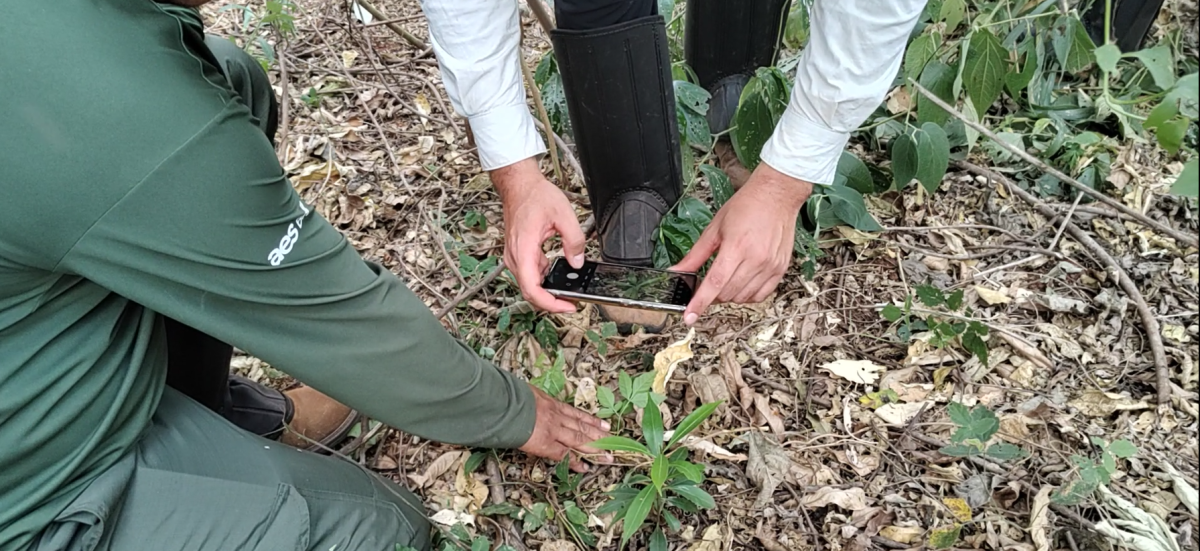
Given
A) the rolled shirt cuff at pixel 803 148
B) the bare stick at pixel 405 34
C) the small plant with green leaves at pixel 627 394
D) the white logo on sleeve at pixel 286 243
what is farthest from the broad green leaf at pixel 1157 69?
the bare stick at pixel 405 34

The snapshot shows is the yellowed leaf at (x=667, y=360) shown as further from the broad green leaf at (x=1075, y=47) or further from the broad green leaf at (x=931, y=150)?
the broad green leaf at (x=1075, y=47)

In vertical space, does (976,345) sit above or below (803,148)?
below

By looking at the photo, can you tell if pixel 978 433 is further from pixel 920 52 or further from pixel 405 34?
pixel 405 34

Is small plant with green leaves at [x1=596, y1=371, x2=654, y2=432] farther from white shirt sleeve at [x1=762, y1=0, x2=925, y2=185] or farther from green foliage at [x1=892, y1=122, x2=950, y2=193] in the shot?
green foliage at [x1=892, y1=122, x2=950, y2=193]

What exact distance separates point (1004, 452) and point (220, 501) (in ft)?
3.77

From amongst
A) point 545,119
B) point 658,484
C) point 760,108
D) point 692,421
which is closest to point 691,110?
point 760,108

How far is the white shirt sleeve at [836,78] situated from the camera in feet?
3.33

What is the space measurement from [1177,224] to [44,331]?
80.1 inches

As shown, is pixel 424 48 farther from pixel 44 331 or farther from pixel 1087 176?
pixel 1087 176

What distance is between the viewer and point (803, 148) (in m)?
1.19

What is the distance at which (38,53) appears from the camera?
2.27 feet

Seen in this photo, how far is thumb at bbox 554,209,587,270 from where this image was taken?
1.28 metres

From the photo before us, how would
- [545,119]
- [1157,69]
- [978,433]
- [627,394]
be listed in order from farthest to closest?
[545,119]
[627,394]
[978,433]
[1157,69]

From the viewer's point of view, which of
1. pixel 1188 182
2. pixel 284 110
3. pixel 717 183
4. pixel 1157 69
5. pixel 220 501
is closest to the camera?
pixel 1188 182
